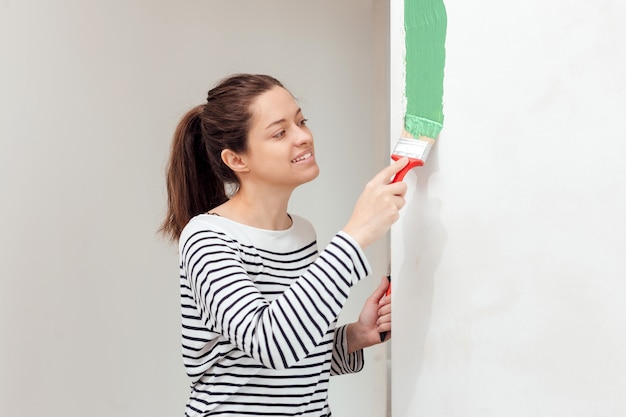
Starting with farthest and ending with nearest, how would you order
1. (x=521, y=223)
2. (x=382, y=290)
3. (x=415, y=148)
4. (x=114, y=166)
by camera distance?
(x=114, y=166) < (x=382, y=290) < (x=415, y=148) < (x=521, y=223)

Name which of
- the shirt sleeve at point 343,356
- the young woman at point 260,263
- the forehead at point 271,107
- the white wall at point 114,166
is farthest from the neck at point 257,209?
the white wall at point 114,166

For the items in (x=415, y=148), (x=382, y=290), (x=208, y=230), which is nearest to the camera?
(x=415, y=148)

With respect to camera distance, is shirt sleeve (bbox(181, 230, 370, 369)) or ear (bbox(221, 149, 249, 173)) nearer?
shirt sleeve (bbox(181, 230, 370, 369))

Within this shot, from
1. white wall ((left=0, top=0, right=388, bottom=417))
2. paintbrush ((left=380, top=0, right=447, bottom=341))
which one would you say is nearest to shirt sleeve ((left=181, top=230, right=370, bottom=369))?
paintbrush ((left=380, top=0, right=447, bottom=341))

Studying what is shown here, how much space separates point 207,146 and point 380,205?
15.8 inches

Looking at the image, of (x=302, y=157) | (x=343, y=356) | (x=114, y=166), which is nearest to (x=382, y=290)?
(x=343, y=356)

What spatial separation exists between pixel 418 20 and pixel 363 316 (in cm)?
48

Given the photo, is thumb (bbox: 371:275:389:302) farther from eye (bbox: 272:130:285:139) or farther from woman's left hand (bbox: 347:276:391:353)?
eye (bbox: 272:130:285:139)

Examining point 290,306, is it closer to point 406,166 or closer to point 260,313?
point 260,313

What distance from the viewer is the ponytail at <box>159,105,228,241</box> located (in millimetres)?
1152

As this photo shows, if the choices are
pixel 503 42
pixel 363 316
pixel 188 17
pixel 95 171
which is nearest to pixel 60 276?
pixel 95 171

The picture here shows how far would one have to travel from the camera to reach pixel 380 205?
81 cm

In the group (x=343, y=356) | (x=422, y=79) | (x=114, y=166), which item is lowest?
(x=343, y=356)

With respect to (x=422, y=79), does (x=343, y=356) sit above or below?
below
